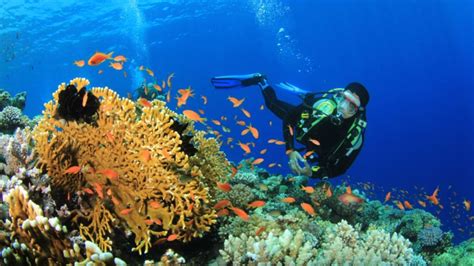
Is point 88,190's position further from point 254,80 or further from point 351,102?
point 254,80

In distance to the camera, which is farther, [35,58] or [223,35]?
[223,35]

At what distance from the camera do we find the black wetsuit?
24.1 ft

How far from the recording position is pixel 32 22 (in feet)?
130

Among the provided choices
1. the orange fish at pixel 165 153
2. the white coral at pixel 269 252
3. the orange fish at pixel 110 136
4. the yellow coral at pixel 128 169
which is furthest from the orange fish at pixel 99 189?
the white coral at pixel 269 252

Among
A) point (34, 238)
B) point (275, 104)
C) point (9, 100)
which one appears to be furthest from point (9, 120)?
point (275, 104)

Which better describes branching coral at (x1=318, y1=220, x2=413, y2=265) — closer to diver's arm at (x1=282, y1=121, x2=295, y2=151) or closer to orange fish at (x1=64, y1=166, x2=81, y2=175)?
diver's arm at (x1=282, y1=121, x2=295, y2=151)

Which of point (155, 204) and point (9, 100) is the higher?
point (9, 100)

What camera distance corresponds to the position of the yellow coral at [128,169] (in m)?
3.56

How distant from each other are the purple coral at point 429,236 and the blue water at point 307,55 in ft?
12.5

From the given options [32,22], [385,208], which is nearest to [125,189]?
[385,208]

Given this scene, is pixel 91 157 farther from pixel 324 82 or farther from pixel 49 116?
pixel 324 82

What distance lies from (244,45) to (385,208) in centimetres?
6978

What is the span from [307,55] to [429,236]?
89.2 metres

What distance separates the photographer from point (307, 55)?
9325cm
